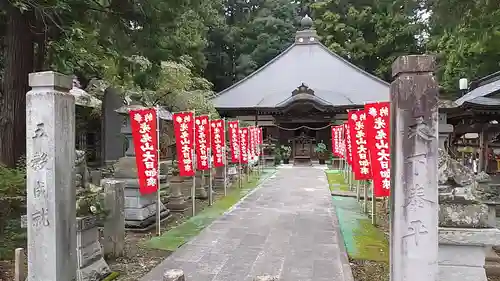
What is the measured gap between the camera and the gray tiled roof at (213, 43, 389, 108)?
26.7m

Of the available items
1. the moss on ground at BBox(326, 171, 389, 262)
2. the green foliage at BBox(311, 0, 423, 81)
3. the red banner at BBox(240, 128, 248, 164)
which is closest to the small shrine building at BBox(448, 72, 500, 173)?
the moss on ground at BBox(326, 171, 389, 262)

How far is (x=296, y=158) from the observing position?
26.0 metres

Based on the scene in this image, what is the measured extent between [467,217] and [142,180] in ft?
17.3

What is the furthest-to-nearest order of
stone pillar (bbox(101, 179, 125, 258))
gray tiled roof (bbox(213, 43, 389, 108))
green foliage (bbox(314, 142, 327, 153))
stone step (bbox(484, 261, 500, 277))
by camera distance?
gray tiled roof (bbox(213, 43, 389, 108)), green foliage (bbox(314, 142, 327, 153)), stone pillar (bbox(101, 179, 125, 258)), stone step (bbox(484, 261, 500, 277))

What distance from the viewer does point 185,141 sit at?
30.5 feet

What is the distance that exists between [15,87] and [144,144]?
2.97m

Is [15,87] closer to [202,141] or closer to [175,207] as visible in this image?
[202,141]

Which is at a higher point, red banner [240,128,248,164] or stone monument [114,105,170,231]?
red banner [240,128,248,164]

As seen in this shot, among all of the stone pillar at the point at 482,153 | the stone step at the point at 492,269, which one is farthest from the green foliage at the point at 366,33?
the stone step at the point at 492,269

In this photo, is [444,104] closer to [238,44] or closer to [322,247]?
[322,247]

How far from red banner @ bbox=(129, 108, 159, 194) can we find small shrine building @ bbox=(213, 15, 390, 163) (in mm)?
17820

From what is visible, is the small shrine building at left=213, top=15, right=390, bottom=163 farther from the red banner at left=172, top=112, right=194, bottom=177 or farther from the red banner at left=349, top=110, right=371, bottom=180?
the red banner at left=172, top=112, right=194, bottom=177

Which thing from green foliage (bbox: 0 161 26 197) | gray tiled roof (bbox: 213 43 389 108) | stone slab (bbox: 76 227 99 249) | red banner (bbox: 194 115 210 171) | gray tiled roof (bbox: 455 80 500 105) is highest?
gray tiled roof (bbox: 213 43 389 108)

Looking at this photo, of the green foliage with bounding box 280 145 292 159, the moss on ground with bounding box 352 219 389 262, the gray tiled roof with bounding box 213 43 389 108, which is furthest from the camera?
the gray tiled roof with bounding box 213 43 389 108
